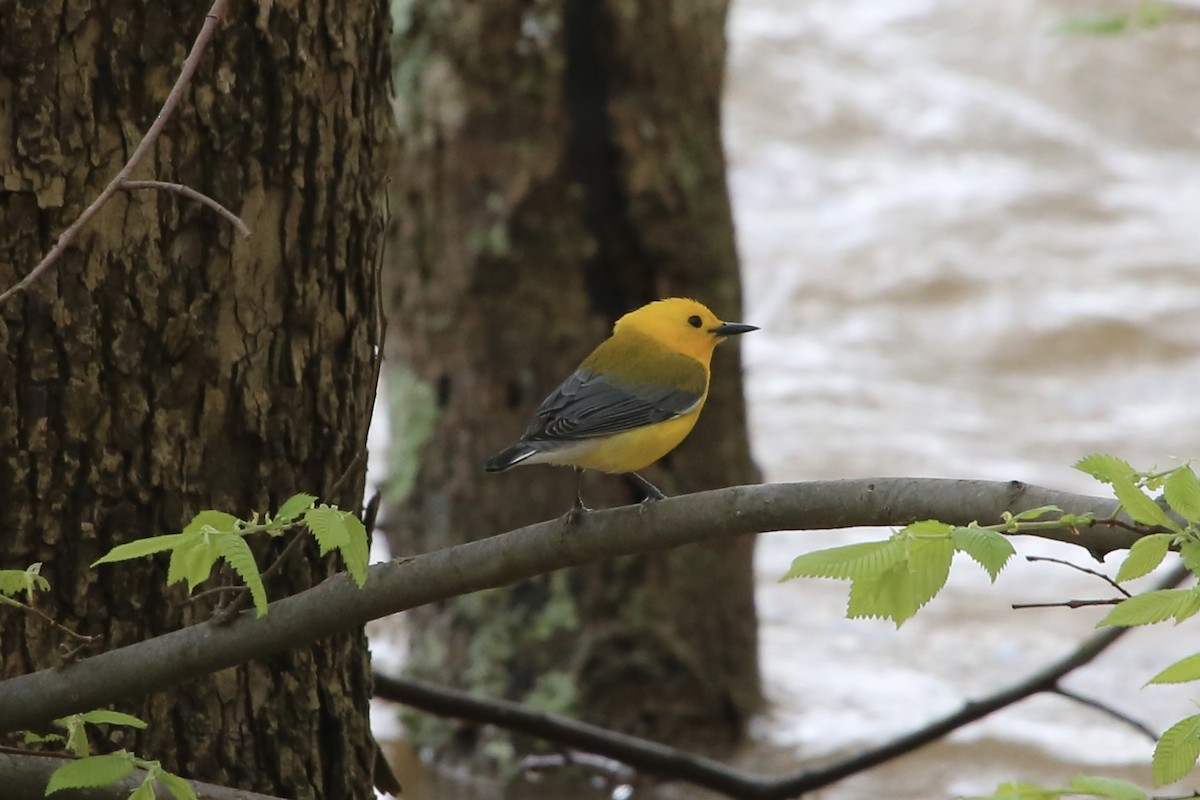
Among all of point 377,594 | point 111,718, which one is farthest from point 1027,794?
point 111,718

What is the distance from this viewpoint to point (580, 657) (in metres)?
4.44

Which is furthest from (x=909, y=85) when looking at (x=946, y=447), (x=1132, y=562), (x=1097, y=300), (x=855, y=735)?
(x=1132, y=562)

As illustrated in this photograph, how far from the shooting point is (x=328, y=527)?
1.47m

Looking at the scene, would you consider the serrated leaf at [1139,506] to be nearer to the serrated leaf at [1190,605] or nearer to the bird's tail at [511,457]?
the serrated leaf at [1190,605]

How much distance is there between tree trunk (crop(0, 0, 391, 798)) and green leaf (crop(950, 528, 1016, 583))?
31.0 inches

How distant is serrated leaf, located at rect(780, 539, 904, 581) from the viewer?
4.45ft

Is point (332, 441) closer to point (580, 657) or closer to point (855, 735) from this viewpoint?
point (580, 657)

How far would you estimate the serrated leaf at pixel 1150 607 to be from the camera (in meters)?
1.31

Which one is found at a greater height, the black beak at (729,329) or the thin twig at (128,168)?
→ the thin twig at (128,168)

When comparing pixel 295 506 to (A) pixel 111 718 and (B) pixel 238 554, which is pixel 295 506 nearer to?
(B) pixel 238 554

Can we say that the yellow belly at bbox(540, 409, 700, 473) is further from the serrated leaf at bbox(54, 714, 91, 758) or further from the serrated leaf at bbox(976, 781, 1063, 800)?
the serrated leaf at bbox(976, 781, 1063, 800)

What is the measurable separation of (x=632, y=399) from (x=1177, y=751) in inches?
54.9

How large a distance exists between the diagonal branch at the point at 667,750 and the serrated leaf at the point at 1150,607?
1275mm

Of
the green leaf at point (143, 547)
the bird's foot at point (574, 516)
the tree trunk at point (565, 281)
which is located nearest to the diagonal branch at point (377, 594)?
the bird's foot at point (574, 516)
